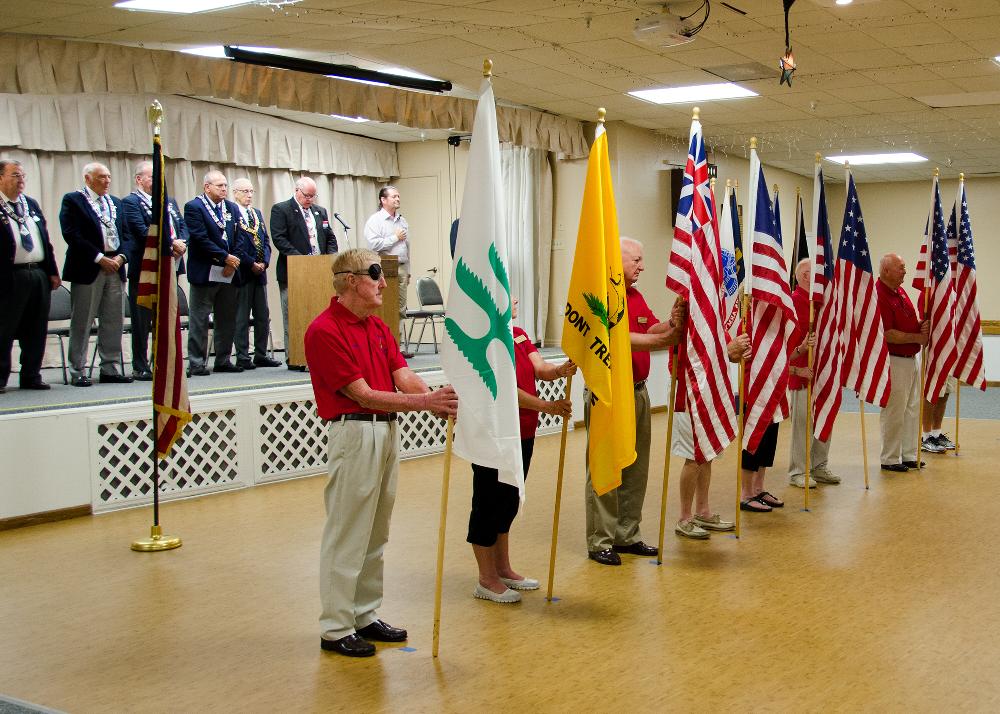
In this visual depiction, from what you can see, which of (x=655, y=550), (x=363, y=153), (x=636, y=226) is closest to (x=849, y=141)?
(x=636, y=226)

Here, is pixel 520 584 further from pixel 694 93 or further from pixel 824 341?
pixel 694 93

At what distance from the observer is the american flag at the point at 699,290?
5145mm

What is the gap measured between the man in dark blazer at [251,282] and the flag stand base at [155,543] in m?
2.93

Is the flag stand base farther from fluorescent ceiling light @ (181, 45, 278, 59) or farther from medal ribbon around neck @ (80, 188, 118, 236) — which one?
fluorescent ceiling light @ (181, 45, 278, 59)

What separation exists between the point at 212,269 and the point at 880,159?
977cm

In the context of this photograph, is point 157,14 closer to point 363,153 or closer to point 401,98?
point 401,98

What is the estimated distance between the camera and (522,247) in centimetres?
1133

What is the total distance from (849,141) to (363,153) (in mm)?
6035

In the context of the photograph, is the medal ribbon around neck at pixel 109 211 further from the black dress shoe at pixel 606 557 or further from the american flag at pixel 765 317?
the american flag at pixel 765 317

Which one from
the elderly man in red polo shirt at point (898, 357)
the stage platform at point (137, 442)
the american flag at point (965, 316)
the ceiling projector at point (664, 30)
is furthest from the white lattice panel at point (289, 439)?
the american flag at point (965, 316)

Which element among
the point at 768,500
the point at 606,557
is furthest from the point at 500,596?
the point at 768,500

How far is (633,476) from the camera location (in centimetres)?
534

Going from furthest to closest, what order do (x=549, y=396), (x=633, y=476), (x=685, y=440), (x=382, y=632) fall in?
1. (x=549, y=396)
2. (x=685, y=440)
3. (x=633, y=476)
4. (x=382, y=632)

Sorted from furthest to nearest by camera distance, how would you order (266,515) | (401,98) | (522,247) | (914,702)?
1. (522,247)
2. (401,98)
3. (266,515)
4. (914,702)
